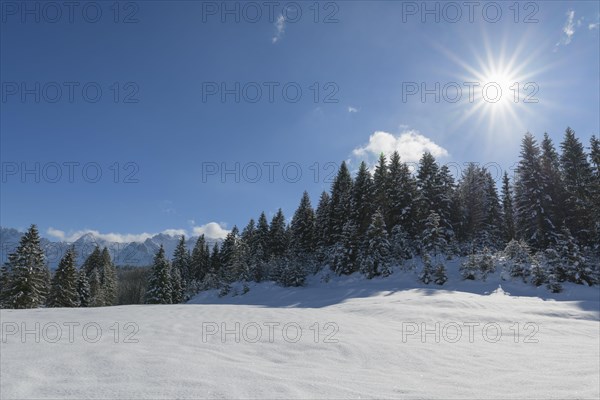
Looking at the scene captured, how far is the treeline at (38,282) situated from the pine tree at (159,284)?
859 cm

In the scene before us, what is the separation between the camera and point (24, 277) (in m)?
31.7

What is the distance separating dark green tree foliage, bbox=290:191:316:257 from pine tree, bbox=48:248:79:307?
28409mm

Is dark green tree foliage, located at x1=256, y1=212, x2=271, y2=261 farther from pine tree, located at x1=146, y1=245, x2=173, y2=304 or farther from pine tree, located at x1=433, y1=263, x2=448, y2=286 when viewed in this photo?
pine tree, located at x1=433, y1=263, x2=448, y2=286

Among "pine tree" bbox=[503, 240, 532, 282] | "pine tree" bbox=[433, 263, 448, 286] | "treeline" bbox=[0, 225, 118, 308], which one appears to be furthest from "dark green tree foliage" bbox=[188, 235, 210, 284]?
"pine tree" bbox=[503, 240, 532, 282]

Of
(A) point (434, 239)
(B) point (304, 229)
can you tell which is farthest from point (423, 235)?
(B) point (304, 229)

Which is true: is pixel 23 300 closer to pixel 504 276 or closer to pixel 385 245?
pixel 385 245

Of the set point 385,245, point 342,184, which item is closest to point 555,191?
point 385,245

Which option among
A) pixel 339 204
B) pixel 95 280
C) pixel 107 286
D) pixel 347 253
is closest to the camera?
pixel 347 253

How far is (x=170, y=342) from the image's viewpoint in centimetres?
705

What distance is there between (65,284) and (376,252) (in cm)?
3636

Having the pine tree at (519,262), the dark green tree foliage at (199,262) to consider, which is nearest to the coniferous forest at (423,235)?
the pine tree at (519,262)

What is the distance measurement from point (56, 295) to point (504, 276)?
4544 centimetres

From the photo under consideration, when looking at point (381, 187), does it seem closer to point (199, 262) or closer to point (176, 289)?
point (176, 289)

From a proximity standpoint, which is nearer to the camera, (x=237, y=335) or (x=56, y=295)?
(x=237, y=335)
